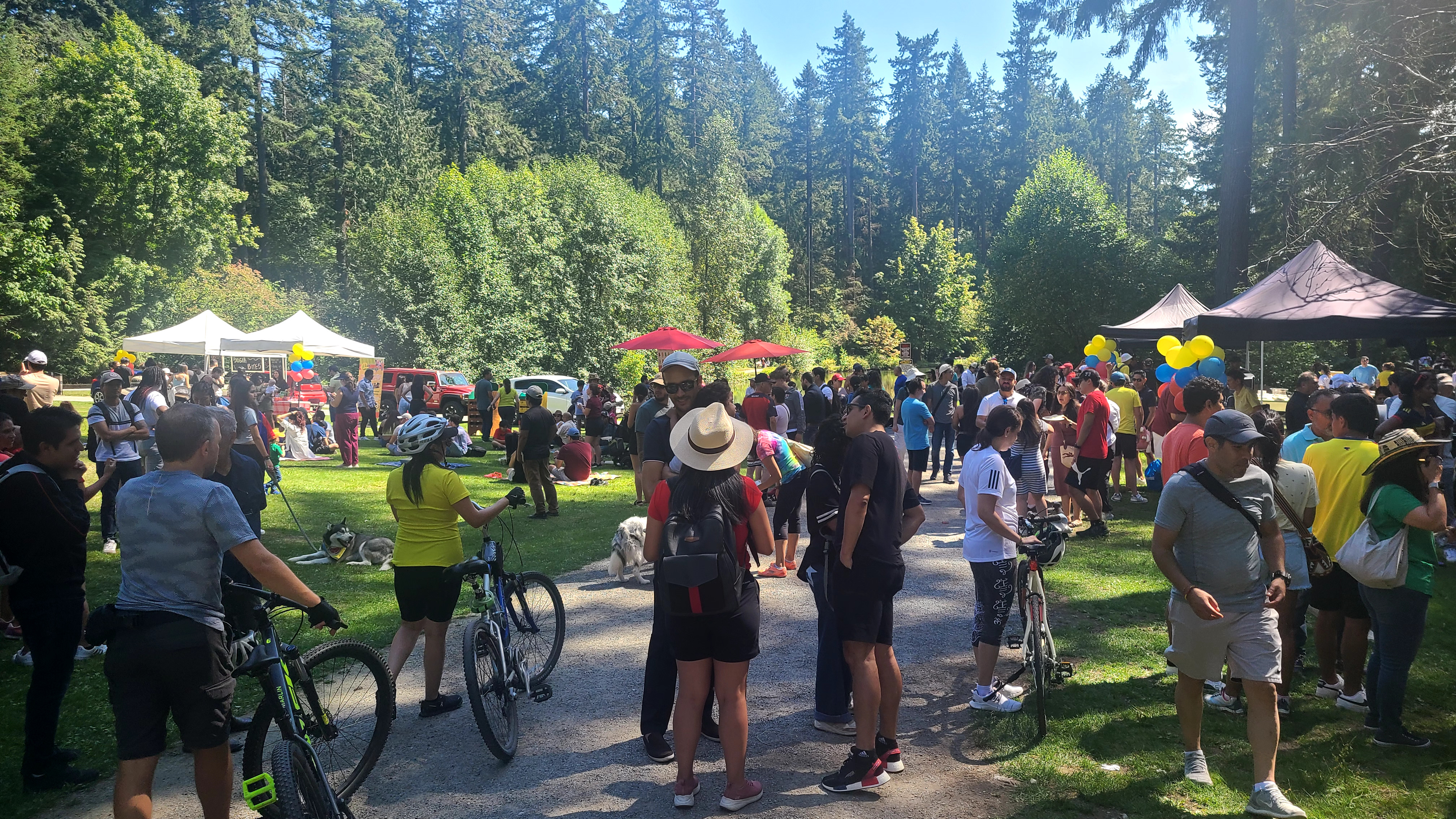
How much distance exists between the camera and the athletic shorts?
12.7ft

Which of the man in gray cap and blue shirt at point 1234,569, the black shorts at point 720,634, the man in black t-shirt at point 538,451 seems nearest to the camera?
the black shorts at point 720,634

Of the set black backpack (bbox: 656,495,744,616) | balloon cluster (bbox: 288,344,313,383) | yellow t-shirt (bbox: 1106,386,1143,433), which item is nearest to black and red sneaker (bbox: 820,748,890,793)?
black backpack (bbox: 656,495,744,616)

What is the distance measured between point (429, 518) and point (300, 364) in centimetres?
2494

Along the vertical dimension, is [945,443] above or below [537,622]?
above

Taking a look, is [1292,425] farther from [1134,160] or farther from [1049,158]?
[1134,160]

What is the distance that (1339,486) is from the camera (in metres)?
5.02

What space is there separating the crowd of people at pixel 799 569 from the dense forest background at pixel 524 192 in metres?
7.16

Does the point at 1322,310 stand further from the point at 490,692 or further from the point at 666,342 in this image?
the point at 666,342

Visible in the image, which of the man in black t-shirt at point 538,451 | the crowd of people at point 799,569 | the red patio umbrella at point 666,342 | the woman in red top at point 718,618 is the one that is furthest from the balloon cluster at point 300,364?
the woman in red top at point 718,618

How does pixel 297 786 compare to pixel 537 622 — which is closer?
pixel 297 786

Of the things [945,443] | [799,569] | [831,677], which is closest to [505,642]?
[799,569]

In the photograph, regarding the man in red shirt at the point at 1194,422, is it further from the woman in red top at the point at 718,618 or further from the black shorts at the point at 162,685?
the black shorts at the point at 162,685

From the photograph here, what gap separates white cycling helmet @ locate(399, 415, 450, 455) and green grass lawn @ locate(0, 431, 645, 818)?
182 cm

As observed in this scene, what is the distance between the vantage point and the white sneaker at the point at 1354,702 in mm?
5086
